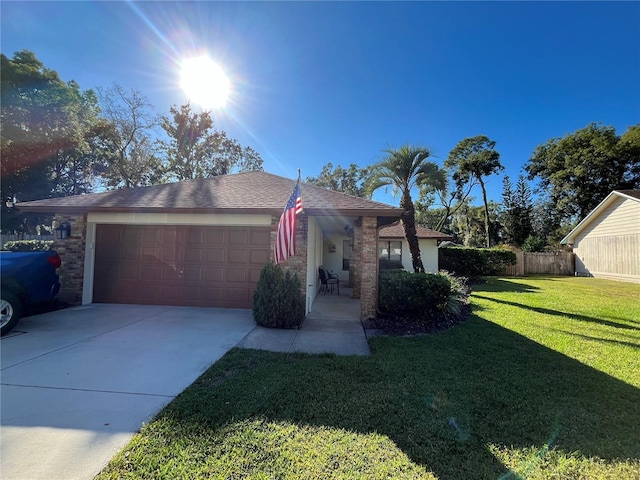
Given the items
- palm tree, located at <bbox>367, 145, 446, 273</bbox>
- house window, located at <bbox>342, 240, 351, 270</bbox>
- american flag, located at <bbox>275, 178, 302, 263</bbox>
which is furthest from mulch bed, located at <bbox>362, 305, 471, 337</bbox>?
house window, located at <bbox>342, 240, 351, 270</bbox>

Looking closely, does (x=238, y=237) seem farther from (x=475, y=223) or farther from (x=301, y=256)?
(x=475, y=223)

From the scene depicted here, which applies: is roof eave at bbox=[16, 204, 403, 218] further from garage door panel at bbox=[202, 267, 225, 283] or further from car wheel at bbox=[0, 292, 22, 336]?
car wheel at bbox=[0, 292, 22, 336]

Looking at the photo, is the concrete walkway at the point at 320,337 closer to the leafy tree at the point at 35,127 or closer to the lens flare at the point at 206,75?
the lens flare at the point at 206,75

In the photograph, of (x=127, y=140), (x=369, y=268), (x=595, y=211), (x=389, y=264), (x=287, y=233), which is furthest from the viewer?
(x=127, y=140)

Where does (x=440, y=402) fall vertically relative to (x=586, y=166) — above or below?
below

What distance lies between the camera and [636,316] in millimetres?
7727

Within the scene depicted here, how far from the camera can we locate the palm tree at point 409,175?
984 cm

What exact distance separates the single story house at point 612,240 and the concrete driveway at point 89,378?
21.0 m

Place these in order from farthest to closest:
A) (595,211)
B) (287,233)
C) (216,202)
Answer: (595,211) < (216,202) < (287,233)

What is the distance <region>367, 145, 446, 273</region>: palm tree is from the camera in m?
9.84

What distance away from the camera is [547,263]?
20469 mm

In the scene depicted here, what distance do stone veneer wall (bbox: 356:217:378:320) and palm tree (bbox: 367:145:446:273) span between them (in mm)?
3270

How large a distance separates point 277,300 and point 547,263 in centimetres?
2274

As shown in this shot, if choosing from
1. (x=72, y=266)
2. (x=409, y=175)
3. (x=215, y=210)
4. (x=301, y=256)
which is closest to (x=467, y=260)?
(x=409, y=175)
